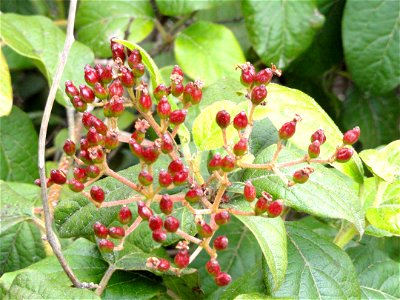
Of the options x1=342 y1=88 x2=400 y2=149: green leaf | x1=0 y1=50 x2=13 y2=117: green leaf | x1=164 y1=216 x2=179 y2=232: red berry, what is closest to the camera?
x1=164 y1=216 x2=179 y2=232: red berry

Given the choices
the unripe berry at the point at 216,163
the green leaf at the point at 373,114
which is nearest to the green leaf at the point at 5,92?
the unripe berry at the point at 216,163

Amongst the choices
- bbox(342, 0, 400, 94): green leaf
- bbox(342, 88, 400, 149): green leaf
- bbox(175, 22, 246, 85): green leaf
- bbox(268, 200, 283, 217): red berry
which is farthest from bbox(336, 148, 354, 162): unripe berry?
bbox(342, 88, 400, 149): green leaf

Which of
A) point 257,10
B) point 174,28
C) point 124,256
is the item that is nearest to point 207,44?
point 257,10

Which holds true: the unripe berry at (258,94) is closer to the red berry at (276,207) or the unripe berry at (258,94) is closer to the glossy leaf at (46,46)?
the red berry at (276,207)

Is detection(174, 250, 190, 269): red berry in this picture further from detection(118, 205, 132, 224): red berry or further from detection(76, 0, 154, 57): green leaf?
detection(76, 0, 154, 57): green leaf

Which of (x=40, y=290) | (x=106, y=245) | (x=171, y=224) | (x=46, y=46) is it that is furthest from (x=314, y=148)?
(x=46, y=46)

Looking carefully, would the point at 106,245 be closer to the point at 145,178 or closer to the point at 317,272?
the point at 145,178
